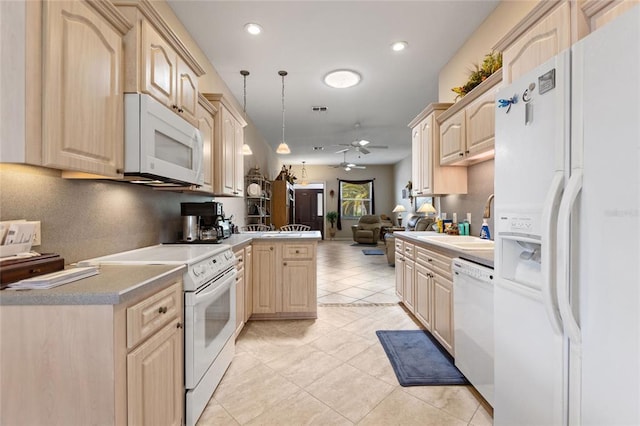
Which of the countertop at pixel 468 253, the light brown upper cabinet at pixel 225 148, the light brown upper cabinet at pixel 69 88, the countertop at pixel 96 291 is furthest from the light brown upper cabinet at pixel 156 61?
the countertop at pixel 468 253

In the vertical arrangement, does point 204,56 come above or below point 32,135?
above

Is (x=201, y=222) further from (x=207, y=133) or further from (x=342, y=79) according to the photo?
(x=342, y=79)

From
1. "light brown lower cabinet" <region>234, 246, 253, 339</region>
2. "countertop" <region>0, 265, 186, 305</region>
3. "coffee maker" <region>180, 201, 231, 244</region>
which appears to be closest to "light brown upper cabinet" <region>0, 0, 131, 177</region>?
"countertop" <region>0, 265, 186, 305</region>

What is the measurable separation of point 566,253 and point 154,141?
77.6 inches

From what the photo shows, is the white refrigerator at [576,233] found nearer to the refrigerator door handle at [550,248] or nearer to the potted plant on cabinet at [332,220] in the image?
the refrigerator door handle at [550,248]

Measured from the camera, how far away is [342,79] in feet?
12.7

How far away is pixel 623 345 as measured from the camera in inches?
34.2

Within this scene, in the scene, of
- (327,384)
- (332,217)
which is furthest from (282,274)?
(332,217)

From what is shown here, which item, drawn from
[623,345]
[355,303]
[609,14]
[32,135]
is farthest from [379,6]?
[355,303]

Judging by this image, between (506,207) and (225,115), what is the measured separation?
277cm

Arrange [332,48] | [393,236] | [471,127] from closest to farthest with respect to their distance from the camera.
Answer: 1. [471,127]
2. [332,48]
3. [393,236]

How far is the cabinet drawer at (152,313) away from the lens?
1130mm

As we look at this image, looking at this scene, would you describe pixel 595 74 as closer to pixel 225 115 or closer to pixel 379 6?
pixel 379 6

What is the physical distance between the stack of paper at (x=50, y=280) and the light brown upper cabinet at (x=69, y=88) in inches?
17.3
